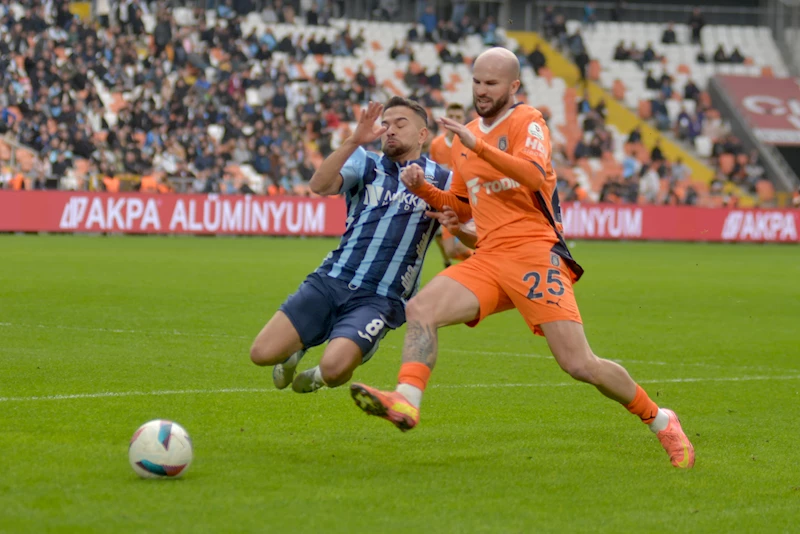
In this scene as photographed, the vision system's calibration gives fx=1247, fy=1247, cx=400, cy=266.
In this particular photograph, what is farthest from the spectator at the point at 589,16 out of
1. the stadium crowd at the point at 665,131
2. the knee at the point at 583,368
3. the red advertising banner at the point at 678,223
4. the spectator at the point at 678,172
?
the knee at the point at 583,368

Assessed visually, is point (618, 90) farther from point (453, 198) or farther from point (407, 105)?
point (453, 198)

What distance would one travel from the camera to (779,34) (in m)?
46.5

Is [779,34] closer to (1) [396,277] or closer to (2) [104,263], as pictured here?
(2) [104,263]

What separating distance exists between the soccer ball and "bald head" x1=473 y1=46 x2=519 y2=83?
2.46 m

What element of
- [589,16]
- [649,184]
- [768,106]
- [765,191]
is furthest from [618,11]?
[649,184]

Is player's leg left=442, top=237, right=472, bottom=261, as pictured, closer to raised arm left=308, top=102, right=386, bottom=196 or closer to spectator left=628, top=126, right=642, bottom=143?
raised arm left=308, top=102, right=386, bottom=196

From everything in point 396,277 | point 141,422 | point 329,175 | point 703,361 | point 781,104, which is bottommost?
point 781,104

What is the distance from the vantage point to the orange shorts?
6.48 metres

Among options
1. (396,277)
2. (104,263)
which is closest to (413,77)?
(104,263)

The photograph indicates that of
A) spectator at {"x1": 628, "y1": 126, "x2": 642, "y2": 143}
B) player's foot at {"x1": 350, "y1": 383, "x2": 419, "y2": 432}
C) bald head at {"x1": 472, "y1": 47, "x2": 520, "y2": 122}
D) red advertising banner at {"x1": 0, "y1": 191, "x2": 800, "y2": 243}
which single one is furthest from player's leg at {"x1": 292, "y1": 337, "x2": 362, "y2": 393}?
spectator at {"x1": 628, "y1": 126, "x2": 642, "y2": 143}

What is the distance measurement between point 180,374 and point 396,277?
253cm

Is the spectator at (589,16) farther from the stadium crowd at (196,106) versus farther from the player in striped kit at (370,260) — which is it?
the player in striped kit at (370,260)

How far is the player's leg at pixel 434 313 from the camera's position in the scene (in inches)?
243

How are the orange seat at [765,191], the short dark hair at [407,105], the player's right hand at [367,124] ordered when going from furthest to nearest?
the orange seat at [765,191]
the short dark hair at [407,105]
the player's right hand at [367,124]
